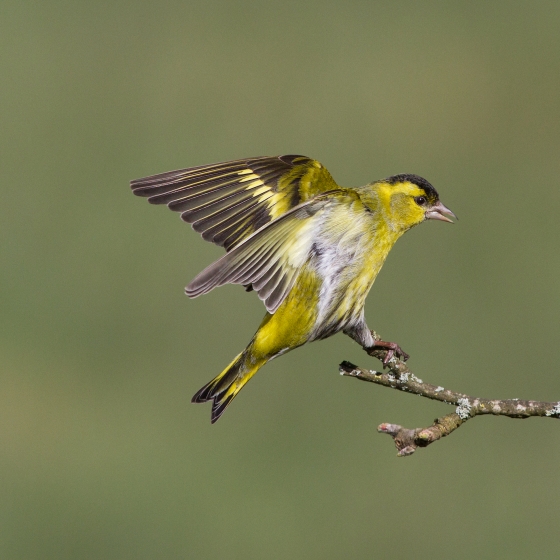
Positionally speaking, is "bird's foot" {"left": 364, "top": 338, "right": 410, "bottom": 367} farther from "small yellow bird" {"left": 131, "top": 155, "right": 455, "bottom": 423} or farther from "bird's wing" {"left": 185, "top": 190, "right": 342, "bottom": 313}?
"bird's wing" {"left": 185, "top": 190, "right": 342, "bottom": 313}

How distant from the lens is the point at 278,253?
4609mm

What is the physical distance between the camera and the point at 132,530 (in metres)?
8.21

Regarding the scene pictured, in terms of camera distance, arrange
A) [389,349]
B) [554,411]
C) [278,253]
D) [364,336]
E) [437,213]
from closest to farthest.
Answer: [554,411]
[278,253]
[389,349]
[364,336]
[437,213]

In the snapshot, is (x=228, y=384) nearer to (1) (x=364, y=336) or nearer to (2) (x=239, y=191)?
(1) (x=364, y=336)

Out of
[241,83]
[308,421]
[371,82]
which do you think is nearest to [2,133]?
[241,83]

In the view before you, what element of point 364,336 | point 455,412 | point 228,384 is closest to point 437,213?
point 364,336

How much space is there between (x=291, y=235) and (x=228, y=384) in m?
0.81

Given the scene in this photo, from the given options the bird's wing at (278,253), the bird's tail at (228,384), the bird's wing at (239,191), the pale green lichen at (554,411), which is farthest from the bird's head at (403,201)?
the pale green lichen at (554,411)

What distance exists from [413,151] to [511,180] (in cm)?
107

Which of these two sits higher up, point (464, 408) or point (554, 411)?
point (554, 411)

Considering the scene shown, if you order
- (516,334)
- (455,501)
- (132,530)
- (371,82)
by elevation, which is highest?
(371,82)

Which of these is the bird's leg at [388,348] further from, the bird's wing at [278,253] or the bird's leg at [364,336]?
the bird's wing at [278,253]

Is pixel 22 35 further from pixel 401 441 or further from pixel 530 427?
pixel 401 441

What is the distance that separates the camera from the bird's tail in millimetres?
4906
